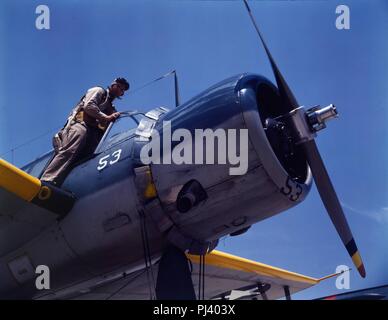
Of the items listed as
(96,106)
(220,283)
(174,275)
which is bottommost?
(220,283)

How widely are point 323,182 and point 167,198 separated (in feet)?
4.31

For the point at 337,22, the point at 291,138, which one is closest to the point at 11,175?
the point at 291,138

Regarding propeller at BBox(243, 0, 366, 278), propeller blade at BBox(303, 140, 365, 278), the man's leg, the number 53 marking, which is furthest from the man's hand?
propeller blade at BBox(303, 140, 365, 278)

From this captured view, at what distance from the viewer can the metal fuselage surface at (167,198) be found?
3.60 metres

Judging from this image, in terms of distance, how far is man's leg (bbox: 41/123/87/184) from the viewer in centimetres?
452

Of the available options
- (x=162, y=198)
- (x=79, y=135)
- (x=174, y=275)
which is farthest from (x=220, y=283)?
(x=162, y=198)

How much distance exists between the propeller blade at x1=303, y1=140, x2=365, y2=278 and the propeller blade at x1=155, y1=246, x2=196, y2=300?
125 cm

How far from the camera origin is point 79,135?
4.61 m

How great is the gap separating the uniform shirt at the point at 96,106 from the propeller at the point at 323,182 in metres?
1.58

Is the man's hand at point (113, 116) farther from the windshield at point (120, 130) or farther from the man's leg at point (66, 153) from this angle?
the man's leg at point (66, 153)

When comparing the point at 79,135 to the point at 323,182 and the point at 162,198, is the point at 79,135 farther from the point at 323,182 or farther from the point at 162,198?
the point at 323,182

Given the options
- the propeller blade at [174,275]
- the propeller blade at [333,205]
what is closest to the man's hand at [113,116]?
the propeller blade at [174,275]

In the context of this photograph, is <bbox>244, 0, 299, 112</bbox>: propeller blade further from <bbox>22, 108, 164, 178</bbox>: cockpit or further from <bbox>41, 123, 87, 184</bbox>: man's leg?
<bbox>41, 123, 87, 184</bbox>: man's leg
